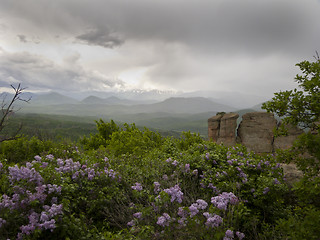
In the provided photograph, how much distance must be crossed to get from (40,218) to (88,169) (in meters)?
1.91

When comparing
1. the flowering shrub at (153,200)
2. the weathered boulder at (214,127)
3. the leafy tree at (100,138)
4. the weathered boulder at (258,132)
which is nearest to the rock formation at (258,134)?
the weathered boulder at (258,132)

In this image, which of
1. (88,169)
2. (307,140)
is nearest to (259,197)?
(307,140)

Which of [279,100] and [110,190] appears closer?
[279,100]

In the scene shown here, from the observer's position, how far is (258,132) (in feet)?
81.8

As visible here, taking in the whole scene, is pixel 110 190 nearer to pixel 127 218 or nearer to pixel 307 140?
pixel 127 218

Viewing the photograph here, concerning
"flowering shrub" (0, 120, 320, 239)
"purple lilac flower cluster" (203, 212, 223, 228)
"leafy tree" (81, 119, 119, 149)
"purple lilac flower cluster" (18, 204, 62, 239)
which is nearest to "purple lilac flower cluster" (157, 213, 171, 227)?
"flowering shrub" (0, 120, 320, 239)

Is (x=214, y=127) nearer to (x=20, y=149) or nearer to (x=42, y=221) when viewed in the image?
(x=20, y=149)

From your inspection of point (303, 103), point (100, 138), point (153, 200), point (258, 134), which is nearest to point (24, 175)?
point (153, 200)

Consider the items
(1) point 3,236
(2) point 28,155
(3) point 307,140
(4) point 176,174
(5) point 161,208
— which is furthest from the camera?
(2) point 28,155

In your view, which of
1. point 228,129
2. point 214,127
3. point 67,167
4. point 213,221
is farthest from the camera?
point 214,127

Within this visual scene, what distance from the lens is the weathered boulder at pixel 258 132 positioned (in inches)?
977

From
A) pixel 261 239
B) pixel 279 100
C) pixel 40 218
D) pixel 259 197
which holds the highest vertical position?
pixel 279 100

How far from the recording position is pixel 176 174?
20.5 ft

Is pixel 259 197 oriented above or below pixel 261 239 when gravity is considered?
above
